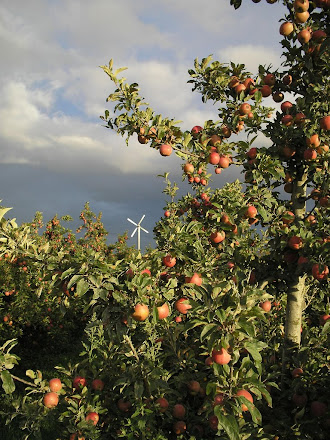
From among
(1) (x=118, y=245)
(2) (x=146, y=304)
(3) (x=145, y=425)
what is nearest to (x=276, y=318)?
(3) (x=145, y=425)

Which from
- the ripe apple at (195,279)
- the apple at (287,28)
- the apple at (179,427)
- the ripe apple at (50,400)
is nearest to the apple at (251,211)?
the ripe apple at (195,279)

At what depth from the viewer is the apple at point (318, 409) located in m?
3.27

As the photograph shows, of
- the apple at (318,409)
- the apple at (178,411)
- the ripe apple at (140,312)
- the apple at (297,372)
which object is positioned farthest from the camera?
the apple at (297,372)

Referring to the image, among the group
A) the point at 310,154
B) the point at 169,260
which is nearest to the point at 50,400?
the point at 169,260

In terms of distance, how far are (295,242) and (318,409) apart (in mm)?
1560

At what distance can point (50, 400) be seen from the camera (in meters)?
3.12

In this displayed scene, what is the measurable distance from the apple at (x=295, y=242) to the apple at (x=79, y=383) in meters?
2.36

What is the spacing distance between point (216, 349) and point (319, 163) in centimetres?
240

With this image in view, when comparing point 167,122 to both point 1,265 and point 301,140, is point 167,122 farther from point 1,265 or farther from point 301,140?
point 1,265

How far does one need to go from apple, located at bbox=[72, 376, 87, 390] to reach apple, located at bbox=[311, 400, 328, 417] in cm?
216

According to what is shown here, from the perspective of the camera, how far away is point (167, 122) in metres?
3.56

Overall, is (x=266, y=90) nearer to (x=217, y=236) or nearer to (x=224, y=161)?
(x=224, y=161)

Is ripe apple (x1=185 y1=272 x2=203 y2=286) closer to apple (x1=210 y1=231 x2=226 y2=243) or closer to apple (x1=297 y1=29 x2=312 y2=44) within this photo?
apple (x1=210 y1=231 x2=226 y2=243)

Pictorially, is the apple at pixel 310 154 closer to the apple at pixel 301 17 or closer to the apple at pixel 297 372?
the apple at pixel 301 17
